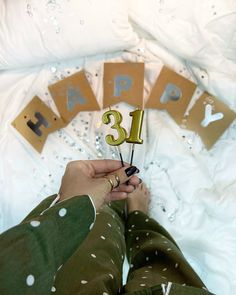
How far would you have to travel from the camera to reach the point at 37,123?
1.20 m

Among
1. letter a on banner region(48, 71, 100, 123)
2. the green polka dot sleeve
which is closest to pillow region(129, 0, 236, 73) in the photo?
letter a on banner region(48, 71, 100, 123)

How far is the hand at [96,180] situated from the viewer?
0.70 m

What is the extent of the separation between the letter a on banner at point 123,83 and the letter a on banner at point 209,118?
16cm

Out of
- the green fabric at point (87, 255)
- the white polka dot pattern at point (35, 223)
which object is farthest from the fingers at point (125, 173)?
the white polka dot pattern at point (35, 223)

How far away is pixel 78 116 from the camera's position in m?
1.20

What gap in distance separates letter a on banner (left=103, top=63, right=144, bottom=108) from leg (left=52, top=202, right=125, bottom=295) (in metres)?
0.34

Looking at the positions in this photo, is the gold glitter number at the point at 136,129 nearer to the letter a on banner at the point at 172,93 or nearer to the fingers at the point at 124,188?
the fingers at the point at 124,188

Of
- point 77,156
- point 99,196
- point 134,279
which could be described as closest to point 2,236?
point 99,196

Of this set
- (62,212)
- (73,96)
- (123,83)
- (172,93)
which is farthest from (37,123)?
(62,212)

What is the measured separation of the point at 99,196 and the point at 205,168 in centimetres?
52

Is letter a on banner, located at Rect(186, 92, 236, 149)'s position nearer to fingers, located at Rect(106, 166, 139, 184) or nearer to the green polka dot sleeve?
fingers, located at Rect(106, 166, 139, 184)

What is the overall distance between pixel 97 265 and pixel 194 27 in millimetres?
688

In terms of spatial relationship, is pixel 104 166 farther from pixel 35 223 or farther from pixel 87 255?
pixel 35 223

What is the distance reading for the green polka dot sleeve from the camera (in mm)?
500
